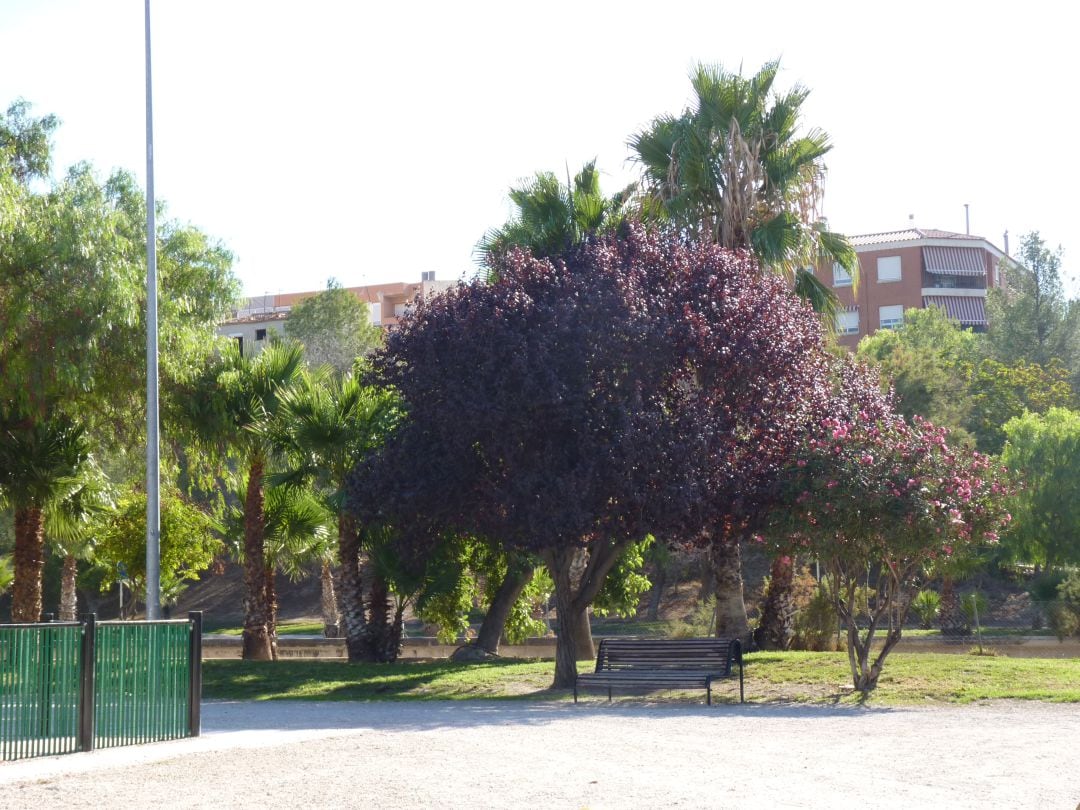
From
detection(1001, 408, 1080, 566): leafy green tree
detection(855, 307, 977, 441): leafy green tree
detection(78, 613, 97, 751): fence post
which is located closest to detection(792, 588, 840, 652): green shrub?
detection(855, 307, 977, 441): leafy green tree

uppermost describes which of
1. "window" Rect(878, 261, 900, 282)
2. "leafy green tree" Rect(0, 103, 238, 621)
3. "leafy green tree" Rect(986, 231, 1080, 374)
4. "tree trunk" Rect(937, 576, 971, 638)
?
"window" Rect(878, 261, 900, 282)

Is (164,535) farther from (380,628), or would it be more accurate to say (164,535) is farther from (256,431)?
(380,628)

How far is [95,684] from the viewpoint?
1245 cm

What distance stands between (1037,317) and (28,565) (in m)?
53.7

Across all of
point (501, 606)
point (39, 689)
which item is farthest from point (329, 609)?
point (39, 689)

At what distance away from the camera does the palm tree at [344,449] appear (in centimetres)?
2333

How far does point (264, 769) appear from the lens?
35.6 ft

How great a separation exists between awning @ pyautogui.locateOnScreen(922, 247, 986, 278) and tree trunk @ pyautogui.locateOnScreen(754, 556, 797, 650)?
58.3 m

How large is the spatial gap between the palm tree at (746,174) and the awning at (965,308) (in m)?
57.6

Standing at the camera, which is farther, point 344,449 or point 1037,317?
point 1037,317

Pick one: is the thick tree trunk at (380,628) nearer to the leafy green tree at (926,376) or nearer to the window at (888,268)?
the leafy green tree at (926,376)

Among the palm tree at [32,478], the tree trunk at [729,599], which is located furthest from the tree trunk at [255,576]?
the tree trunk at [729,599]

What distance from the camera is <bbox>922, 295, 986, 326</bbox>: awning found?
7900 centimetres

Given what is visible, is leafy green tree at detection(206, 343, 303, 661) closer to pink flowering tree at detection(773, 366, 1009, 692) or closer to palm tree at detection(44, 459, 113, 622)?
palm tree at detection(44, 459, 113, 622)
